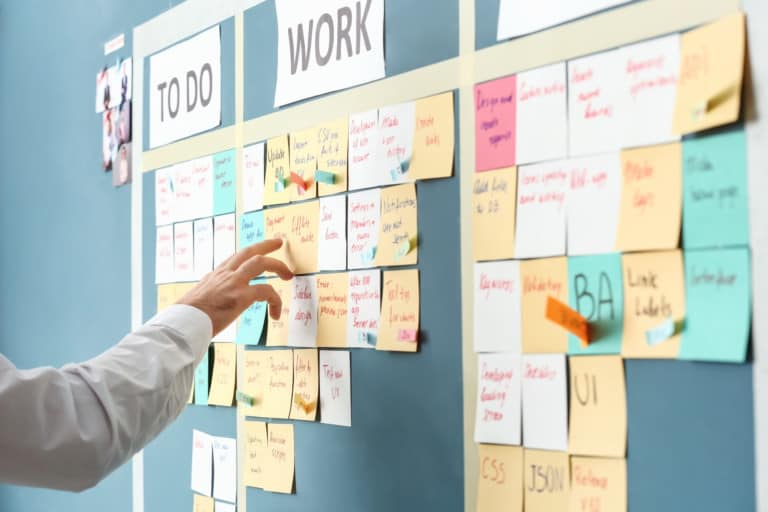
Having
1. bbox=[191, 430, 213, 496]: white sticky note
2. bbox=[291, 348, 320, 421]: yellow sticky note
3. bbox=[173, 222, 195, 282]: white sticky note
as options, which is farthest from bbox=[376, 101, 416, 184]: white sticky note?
bbox=[191, 430, 213, 496]: white sticky note

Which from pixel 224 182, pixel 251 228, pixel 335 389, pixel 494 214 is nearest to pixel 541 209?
pixel 494 214

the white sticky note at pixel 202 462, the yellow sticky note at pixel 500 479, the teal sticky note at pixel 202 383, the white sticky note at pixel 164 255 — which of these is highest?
the white sticky note at pixel 164 255

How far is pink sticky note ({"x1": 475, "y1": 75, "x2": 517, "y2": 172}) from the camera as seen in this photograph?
3.47ft

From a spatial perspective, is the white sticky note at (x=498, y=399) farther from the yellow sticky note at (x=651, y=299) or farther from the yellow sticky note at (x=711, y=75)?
the yellow sticky note at (x=711, y=75)

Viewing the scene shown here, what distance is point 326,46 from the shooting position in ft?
4.36

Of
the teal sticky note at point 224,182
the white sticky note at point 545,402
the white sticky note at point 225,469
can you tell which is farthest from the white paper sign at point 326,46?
the white sticky note at point 225,469

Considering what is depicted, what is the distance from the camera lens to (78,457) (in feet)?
3.41

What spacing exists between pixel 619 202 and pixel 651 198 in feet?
0.13

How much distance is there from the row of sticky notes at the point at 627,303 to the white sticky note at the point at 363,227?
211 mm

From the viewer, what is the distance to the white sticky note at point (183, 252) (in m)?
1.62

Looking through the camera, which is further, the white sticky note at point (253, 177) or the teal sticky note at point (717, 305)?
the white sticky note at point (253, 177)

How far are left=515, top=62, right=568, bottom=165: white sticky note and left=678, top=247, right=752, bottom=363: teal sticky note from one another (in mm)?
225

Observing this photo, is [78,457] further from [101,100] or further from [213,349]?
[101,100]

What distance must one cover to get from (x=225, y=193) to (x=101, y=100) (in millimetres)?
616
